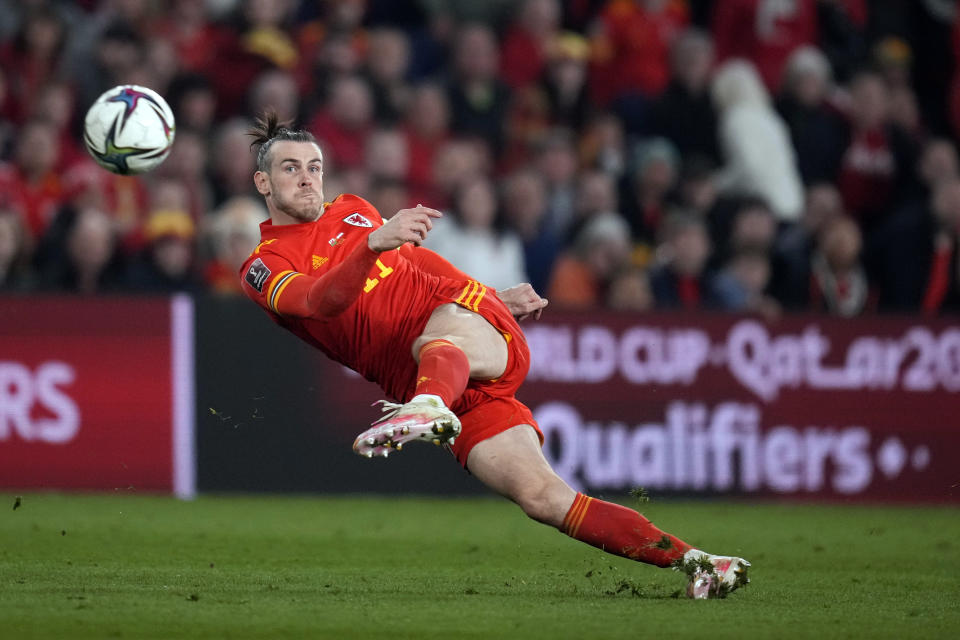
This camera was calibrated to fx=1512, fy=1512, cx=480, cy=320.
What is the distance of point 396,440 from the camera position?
6145 millimetres

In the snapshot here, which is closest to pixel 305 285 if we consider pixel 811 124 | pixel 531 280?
pixel 531 280

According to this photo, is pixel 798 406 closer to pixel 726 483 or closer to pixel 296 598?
pixel 726 483

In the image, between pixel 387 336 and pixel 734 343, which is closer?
pixel 387 336

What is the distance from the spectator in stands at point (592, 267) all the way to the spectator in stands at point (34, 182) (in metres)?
4.30

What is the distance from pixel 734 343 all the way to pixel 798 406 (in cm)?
72

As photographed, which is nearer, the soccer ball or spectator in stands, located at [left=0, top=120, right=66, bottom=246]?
the soccer ball

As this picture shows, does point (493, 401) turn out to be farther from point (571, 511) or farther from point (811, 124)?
point (811, 124)

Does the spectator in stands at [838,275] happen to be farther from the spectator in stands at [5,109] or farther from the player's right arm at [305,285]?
the player's right arm at [305,285]

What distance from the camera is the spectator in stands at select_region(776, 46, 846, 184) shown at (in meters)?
14.9

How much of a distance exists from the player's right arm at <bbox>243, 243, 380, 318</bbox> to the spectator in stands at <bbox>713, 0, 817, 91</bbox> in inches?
373

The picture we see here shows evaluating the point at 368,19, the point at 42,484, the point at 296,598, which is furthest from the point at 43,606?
the point at 368,19

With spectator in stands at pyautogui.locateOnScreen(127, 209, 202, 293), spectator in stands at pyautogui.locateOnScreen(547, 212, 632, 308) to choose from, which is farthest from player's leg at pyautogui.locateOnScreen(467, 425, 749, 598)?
spectator in stands at pyautogui.locateOnScreen(547, 212, 632, 308)

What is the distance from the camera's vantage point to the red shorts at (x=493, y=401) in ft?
23.0

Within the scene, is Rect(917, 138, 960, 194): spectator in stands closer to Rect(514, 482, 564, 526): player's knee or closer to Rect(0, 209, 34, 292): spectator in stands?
Rect(0, 209, 34, 292): spectator in stands
